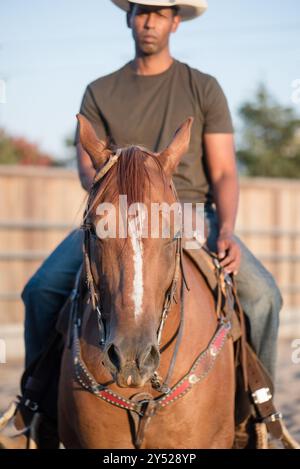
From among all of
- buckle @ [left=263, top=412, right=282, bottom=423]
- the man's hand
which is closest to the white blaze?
the man's hand

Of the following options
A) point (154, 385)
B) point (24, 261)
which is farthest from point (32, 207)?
point (154, 385)

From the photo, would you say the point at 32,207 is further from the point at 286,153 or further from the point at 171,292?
the point at 286,153

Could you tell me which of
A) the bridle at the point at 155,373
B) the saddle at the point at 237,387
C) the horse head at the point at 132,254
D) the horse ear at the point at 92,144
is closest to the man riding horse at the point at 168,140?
the saddle at the point at 237,387

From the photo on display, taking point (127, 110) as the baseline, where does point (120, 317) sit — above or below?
below

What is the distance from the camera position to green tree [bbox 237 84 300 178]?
21.9 meters

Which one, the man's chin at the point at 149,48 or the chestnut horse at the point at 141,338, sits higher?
the man's chin at the point at 149,48

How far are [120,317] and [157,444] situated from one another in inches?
35.2

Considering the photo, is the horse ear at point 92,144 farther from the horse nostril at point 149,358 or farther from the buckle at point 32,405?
the buckle at point 32,405

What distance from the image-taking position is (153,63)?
13.0 ft

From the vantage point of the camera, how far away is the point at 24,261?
31.2ft

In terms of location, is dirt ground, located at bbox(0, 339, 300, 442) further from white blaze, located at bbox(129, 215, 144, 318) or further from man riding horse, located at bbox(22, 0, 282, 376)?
white blaze, located at bbox(129, 215, 144, 318)

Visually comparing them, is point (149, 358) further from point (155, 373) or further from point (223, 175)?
point (223, 175)

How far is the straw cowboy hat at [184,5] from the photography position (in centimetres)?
374

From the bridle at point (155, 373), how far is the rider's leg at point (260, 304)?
439 millimetres
